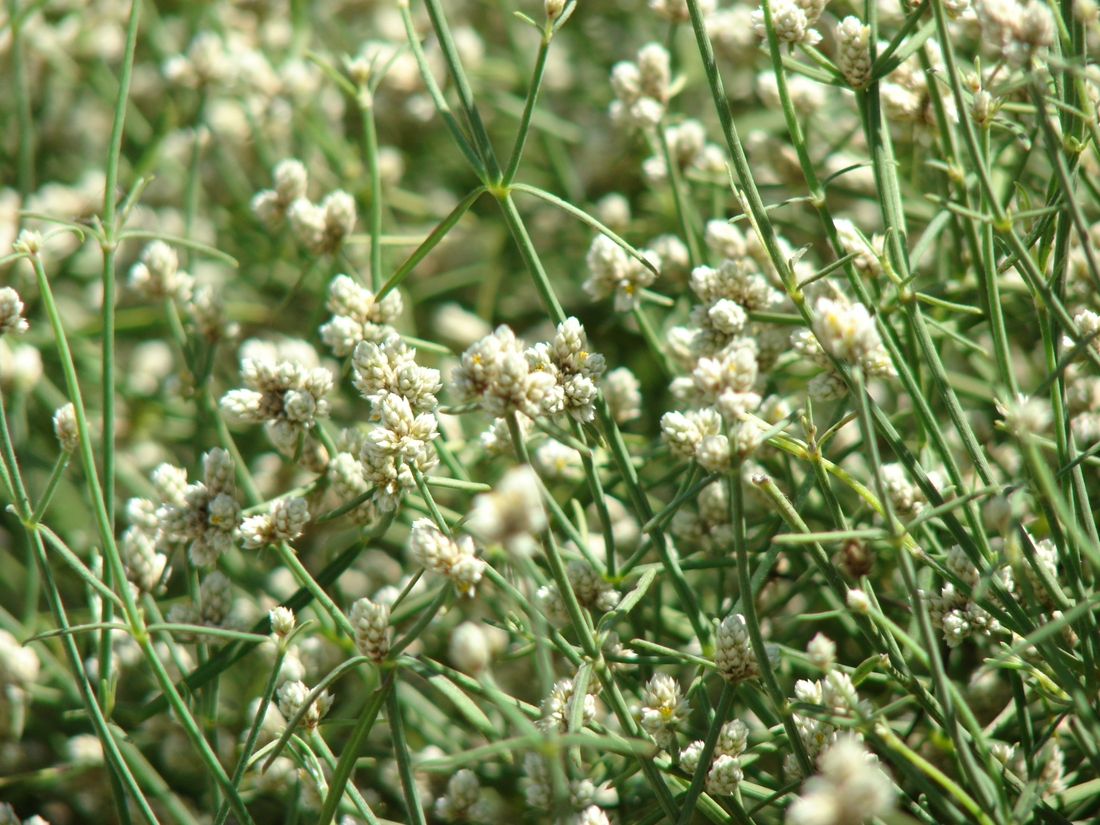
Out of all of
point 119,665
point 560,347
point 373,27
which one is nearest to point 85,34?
point 373,27

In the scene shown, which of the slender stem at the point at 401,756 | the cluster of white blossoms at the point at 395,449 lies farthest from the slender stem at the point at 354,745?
the cluster of white blossoms at the point at 395,449

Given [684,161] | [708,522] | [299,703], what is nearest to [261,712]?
[299,703]

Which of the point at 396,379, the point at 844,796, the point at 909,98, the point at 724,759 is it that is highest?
the point at 909,98

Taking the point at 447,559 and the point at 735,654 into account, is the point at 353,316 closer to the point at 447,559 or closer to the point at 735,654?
the point at 447,559

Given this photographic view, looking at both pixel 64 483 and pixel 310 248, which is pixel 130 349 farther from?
pixel 310 248

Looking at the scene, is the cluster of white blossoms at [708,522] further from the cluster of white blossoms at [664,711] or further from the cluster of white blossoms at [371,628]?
the cluster of white blossoms at [371,628]

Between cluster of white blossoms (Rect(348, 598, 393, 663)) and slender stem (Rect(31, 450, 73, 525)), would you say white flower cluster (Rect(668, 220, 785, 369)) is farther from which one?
slender stem (Rect(31, 450, 73, 525))
